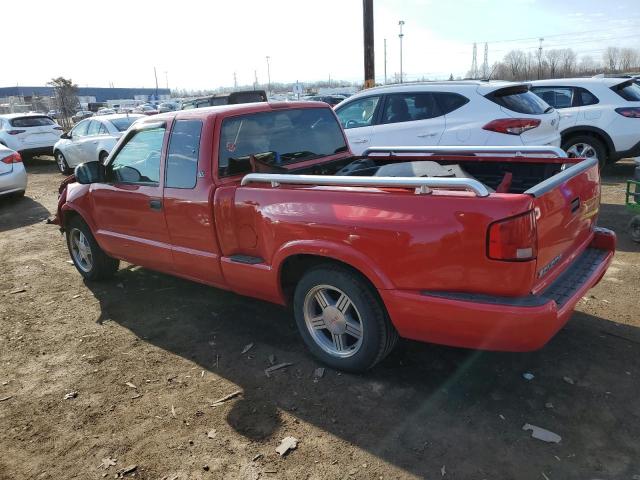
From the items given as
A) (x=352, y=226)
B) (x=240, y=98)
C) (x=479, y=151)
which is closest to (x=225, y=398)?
(x=352, y=226)

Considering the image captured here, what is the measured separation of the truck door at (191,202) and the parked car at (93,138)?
889cm

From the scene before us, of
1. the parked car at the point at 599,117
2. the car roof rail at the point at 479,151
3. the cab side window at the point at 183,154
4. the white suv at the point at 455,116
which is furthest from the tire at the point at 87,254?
the parked car at the point at 599,117

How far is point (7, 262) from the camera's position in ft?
22.6

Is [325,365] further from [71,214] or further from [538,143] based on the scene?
[538,143]

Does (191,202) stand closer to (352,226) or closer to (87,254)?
(352,226)

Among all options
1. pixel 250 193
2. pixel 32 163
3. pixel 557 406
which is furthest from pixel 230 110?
pixel 32 163

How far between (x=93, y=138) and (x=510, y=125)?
10259 millimetres

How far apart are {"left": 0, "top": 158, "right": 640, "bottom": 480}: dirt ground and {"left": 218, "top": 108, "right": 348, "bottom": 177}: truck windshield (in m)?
1.41

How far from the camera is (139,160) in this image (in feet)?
15.6

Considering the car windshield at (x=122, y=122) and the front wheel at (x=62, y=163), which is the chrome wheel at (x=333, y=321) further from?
the front wheel at (x=62, y=163)

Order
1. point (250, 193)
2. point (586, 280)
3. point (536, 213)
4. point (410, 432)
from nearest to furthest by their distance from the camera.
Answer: point (536, 213) → point (410, 432) → point (586, 280) → point (250, 193)

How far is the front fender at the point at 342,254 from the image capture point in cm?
306

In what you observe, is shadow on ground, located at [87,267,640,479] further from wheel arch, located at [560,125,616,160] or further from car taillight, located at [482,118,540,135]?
wheel arch, located at [560,125,616,160]

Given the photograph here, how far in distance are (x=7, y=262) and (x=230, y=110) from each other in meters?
4.64
